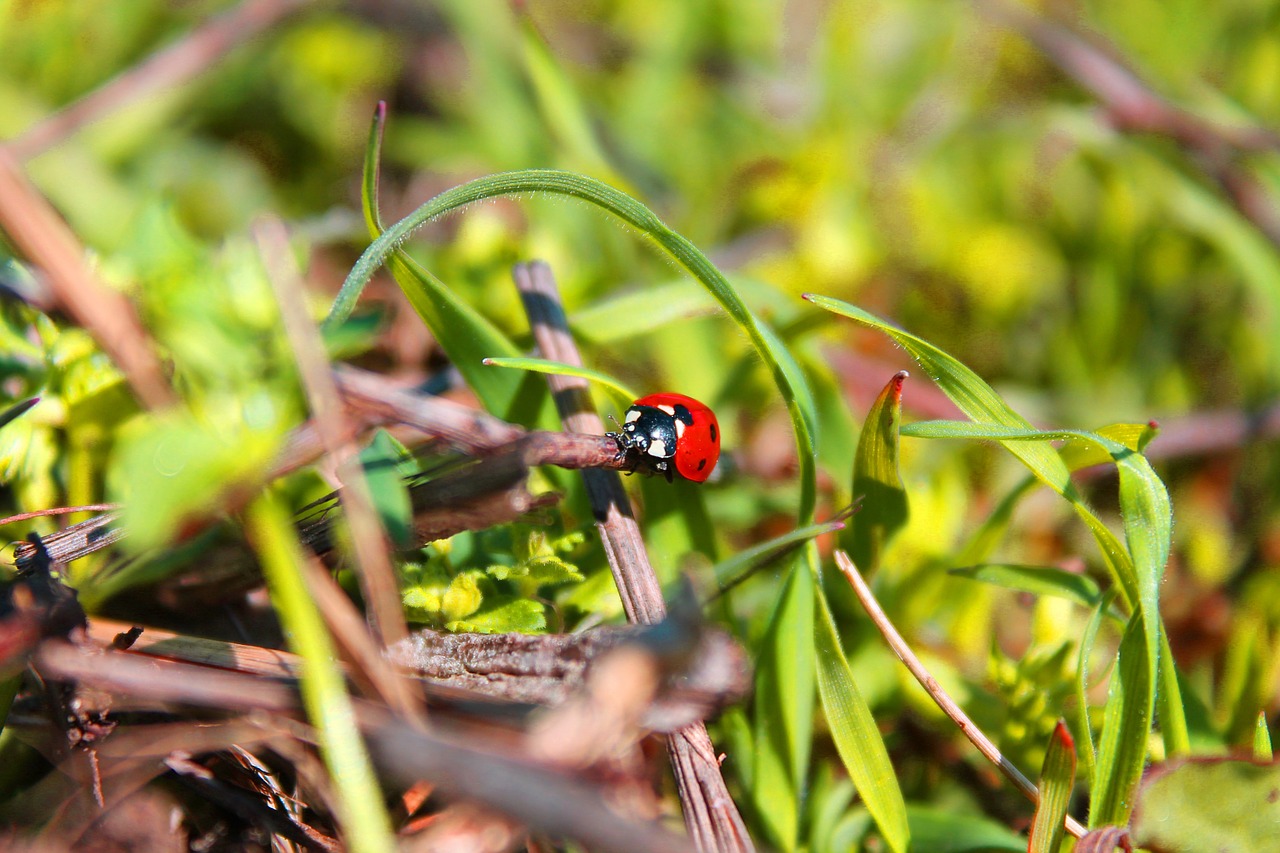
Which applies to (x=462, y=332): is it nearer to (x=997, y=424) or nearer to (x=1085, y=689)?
(x=997, y=424)

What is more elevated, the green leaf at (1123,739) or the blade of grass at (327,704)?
the blade of grass at (327,704)

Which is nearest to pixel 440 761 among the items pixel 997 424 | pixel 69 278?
pixel 69 278

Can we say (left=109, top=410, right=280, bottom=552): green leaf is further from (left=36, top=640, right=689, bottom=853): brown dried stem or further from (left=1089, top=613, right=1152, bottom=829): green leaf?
(left=1089, top=613, right=1152, bottom=829): green leaf

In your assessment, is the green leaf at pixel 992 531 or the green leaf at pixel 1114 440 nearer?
the green leaf at pixel 1114 440

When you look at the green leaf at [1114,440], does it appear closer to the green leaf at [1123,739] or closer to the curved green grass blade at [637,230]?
the green leaf at [1123,739]

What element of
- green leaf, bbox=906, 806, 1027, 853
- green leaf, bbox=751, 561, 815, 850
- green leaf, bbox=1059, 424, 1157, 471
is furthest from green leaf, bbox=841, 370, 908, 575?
green leaf, bbox=906, 806, 1027, 853

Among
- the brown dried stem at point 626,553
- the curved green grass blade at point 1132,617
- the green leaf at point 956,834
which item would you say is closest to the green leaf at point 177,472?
the brown dried stem at point 626,553
